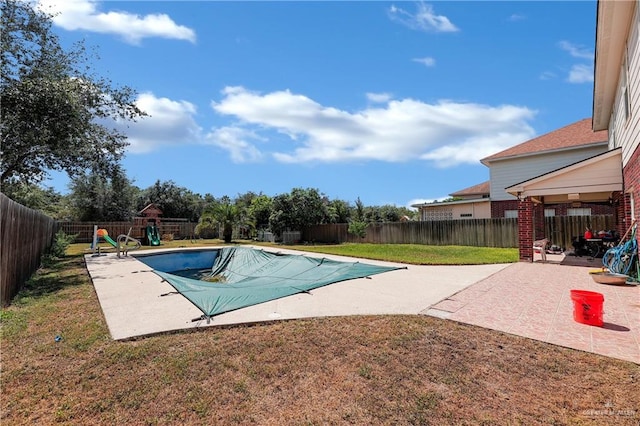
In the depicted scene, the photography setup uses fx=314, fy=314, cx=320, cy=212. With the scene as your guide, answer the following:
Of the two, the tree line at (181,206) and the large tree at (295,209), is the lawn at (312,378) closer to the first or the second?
the tree line at (181,206)

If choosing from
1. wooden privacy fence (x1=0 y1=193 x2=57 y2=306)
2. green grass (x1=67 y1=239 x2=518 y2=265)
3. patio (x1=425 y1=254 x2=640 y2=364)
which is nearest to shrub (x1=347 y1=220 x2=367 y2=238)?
→ green grass (x1=67 y1=239 x2=518 y2=265)

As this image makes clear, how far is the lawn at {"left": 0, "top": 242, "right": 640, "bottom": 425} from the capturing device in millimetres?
2318

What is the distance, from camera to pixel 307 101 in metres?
13.4

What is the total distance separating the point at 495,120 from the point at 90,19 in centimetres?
1631

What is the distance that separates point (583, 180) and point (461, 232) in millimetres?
8771

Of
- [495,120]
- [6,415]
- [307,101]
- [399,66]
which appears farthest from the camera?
[495,120]

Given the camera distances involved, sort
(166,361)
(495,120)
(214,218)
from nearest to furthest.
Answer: (166,361) < (495,120) < (214,218)

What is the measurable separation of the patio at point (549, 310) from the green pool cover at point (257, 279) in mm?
2743

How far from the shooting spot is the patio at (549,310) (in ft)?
11.6

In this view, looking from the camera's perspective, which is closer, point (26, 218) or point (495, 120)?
point (26, 218)

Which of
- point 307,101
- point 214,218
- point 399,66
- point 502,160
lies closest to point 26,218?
point 307,101

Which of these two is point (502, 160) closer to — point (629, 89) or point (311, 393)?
point (629, 89)

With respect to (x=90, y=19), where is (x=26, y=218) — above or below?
below

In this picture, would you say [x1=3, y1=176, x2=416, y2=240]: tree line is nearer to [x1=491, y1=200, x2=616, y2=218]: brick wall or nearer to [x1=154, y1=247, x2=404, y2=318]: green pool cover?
[x1=491, y1=200, x2=616, y2=218]: brick wall
